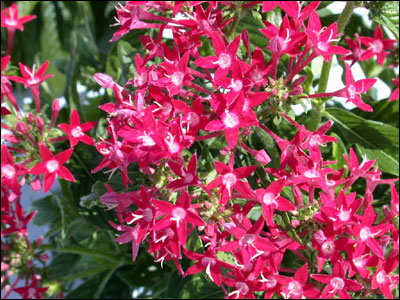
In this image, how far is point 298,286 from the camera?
2.49ft

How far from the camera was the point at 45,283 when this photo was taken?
1.20 m

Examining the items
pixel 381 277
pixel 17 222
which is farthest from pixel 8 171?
pixel 381 277

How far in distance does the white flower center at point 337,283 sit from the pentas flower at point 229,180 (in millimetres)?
191

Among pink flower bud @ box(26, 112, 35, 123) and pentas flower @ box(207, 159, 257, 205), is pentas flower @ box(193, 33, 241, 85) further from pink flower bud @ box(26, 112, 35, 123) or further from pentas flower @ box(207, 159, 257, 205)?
pink flower bud @ box(26, 112, 35, 123)

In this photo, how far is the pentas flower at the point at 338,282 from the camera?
725mm

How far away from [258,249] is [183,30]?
33 centimetres

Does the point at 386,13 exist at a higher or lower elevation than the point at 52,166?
higher

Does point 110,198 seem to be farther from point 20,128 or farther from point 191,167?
point 20,128

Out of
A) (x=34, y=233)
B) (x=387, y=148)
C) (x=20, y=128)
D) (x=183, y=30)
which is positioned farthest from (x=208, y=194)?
(x=34, y=233)

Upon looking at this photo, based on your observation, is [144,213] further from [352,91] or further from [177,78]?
[352,91]

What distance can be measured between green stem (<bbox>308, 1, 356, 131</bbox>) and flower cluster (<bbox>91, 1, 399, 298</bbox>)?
207 mm

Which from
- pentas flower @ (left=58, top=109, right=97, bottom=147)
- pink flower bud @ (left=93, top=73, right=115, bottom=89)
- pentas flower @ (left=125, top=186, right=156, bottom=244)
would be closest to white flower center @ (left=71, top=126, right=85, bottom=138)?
pentas flower @ (left=58, top=109, right=97, bottom=147)

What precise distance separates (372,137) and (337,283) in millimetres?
439

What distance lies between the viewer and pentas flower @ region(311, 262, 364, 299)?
73 centimetres
